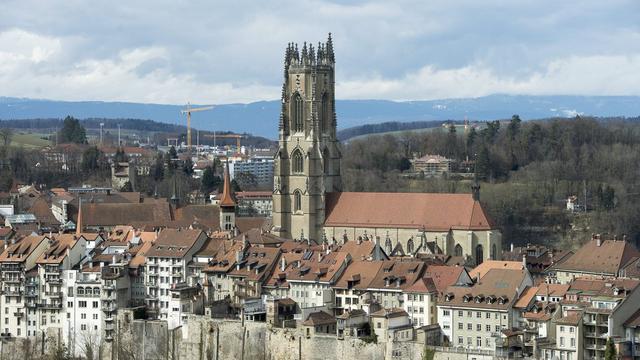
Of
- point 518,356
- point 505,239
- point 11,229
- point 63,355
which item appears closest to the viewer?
point 518,356

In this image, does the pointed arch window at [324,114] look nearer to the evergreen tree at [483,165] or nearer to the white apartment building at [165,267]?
the white apartment building at [165,267]

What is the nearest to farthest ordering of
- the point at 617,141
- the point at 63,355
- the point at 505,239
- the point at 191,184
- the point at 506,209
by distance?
the point at 63,355 → the point at 505,239 → the point at 506,209 → the point at 191,184 → the point at 617,141

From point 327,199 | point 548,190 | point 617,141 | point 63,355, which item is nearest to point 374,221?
point 327,199

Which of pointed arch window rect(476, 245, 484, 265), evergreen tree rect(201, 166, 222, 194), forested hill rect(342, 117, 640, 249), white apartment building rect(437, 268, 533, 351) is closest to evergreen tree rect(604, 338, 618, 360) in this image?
white apartment building rect(437, 268, 533, 351)

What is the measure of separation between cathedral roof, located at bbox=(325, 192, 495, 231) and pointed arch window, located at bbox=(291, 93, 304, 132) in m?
5.30

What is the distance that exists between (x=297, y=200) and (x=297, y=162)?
2.71 m

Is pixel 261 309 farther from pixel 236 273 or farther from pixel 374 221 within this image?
pixel 374 221

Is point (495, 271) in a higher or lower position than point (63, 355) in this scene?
higher

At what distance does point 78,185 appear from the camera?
572ft

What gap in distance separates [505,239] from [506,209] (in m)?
9.91

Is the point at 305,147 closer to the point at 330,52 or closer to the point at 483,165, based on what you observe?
the point at 330,52

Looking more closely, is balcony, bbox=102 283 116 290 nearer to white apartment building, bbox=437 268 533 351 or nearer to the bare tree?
the bare tree

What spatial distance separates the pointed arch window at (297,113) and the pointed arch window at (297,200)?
14.7ft

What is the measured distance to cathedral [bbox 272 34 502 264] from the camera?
100875mm
